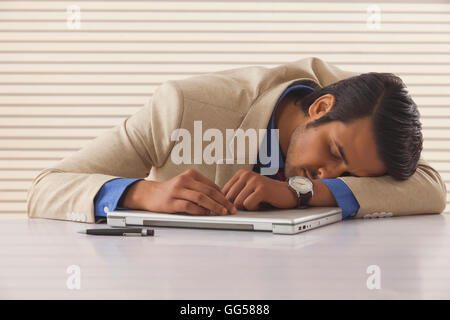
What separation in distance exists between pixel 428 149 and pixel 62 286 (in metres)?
3.91

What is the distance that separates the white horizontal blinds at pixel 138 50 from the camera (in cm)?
414

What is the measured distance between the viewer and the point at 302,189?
1.45m

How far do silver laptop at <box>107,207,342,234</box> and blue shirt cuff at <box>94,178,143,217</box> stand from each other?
5cm

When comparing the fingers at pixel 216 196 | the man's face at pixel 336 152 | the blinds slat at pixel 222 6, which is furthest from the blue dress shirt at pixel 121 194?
the blinds slat at pixel 222 6

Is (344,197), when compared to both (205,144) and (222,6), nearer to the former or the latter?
(205,144)

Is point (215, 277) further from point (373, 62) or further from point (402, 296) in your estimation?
point (373, 62)

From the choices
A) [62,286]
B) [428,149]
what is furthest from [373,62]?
[62,286]

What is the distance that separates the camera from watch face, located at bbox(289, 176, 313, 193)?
1.45 meters

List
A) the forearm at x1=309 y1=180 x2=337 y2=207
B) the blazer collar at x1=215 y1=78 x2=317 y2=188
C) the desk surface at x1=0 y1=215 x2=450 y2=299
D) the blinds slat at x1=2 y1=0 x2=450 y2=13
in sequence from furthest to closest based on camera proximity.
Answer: the blinds slat at x1=2 y1=0 x2=450 y2=13 < the blazer collar at x1=215 y1=78 x2=317 y2=188 < the forearm at x1=309 y1=180 x2=337 y2=207 < the desk surface at x1=0 y1=215 x2=450 y2=299

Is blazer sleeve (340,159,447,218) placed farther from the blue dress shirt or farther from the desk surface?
the desk surface

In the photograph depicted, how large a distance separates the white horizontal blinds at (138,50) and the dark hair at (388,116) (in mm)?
2481

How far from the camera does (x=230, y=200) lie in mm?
1412

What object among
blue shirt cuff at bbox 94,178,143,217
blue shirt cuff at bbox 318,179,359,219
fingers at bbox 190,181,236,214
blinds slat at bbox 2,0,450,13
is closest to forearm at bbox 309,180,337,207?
blue shirt cuff at bbox 318,179,359,219

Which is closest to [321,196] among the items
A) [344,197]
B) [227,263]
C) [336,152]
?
[344,197]
